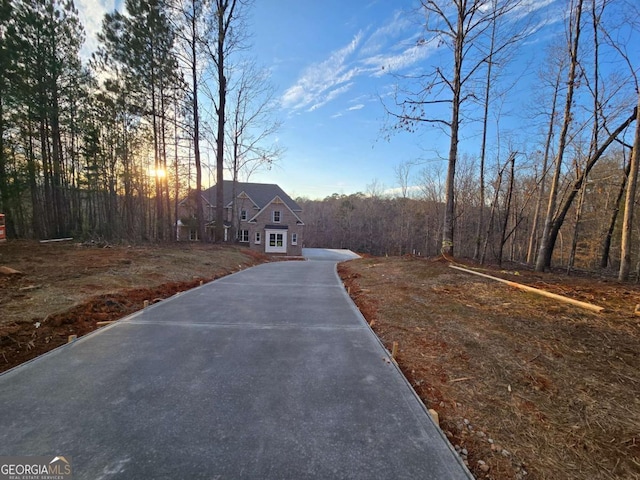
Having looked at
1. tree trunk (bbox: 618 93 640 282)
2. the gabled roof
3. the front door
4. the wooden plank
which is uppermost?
the gabled roof

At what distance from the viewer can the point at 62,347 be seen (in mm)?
2848

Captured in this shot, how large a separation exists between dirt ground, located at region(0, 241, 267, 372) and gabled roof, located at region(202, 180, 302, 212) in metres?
20.2

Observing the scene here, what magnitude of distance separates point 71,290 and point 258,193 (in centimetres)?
2654

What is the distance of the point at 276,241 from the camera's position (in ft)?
83.3

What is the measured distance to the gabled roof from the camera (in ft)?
94.3

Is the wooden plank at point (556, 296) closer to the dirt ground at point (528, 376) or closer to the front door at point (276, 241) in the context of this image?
the dirt ground at point (528, 376)

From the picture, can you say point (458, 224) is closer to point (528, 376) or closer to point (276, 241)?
point (276, 241)

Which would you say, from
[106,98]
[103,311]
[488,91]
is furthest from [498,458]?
[106,98]

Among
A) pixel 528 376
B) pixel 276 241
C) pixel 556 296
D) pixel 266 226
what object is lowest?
pixel 276 241

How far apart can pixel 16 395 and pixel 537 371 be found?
4449 mm

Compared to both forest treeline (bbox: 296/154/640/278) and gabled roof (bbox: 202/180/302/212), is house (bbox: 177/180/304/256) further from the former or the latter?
forest treeline (bbox: 296/154/640/278)

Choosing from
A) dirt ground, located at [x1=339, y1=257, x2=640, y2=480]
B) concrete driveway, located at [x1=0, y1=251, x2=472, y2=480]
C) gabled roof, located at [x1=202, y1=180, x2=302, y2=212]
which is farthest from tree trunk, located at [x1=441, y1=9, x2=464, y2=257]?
gabled roof, located at [x1=202, y1=180, x2=302, y2=212]

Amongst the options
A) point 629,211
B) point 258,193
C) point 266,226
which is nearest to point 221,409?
point 629,211

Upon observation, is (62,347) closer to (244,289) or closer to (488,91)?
(244,289)
